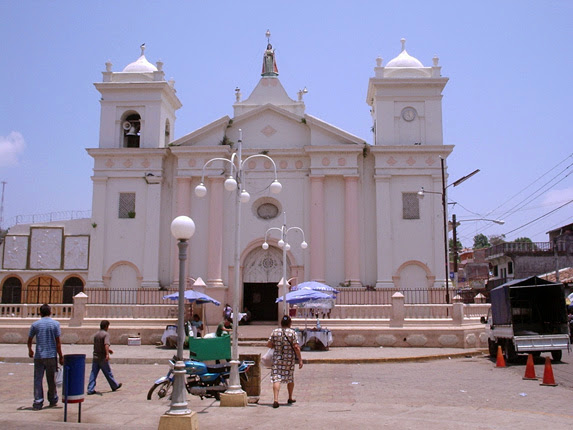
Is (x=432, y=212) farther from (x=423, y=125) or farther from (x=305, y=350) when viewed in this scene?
(x=305, y=350)

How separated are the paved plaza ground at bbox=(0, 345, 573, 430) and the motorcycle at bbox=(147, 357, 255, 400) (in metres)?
0.20

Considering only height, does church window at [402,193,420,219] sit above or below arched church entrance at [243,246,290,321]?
above

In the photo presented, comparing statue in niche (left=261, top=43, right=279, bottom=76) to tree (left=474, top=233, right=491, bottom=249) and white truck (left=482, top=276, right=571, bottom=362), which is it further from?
tree (left=474, top=233, right=491, bottom=249)

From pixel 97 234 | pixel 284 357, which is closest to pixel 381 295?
pixel 97 234

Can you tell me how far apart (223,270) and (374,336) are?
11881mm

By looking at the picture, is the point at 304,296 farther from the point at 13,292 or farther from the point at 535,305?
the point at 13,292

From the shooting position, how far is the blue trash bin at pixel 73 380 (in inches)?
391

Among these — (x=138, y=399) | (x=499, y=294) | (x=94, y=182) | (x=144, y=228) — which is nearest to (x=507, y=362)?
(x=499, y=294)

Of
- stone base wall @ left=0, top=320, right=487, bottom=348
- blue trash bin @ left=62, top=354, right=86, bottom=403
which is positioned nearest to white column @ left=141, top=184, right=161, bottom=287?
stone base wall @ left=0, top=320, right=487, bottom=348

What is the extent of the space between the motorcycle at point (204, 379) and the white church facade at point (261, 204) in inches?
799

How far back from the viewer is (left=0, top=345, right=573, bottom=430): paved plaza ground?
9.66m

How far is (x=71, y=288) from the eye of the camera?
3447 cm

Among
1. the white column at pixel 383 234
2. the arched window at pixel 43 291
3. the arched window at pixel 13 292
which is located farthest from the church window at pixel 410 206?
the arched window at pixel 13 292

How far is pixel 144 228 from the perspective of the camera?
34250mm
